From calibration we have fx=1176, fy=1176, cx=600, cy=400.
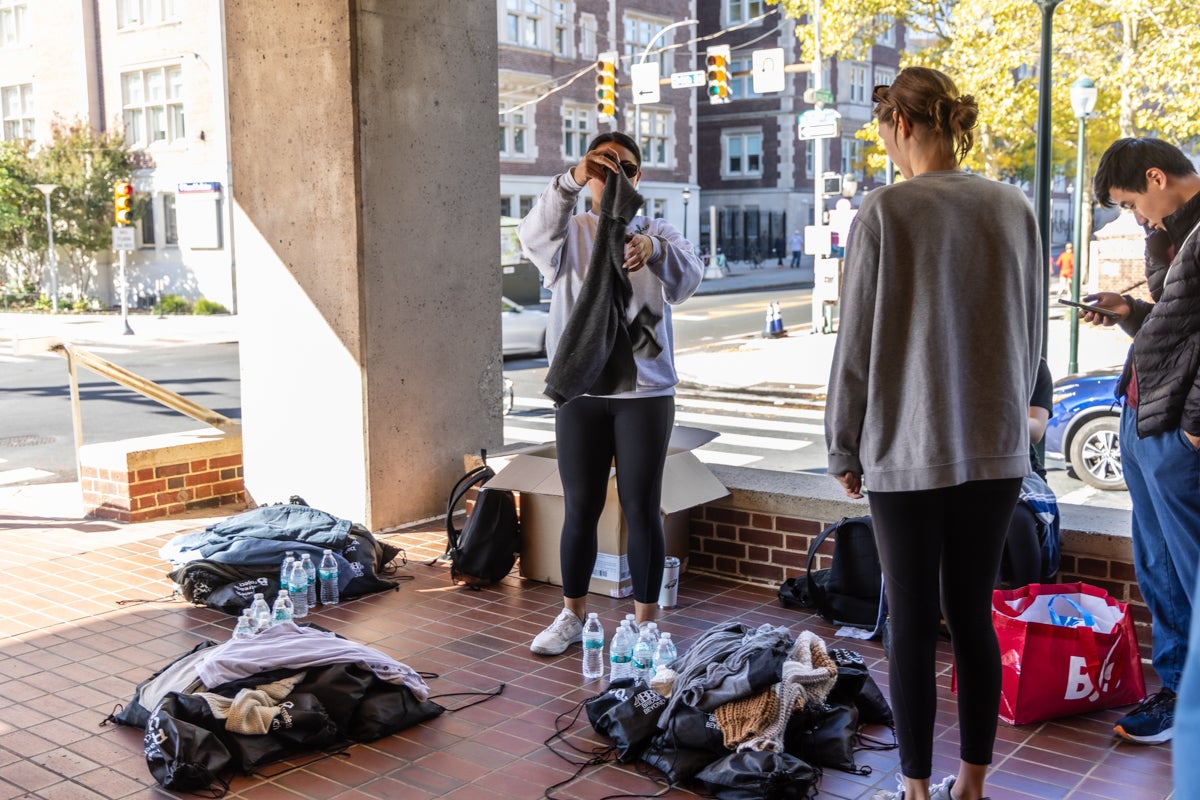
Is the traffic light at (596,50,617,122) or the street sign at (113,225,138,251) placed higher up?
the traffic light at (596,50,617,122)

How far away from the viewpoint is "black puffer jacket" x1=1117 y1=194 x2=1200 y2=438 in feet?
11.4

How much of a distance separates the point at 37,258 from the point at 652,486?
33526mm

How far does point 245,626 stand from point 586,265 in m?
1.91

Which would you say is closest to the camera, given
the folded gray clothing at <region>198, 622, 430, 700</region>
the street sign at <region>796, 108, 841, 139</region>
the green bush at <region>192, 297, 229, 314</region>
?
the folded gray clothing at <region>198, 622, 430, 700</region>

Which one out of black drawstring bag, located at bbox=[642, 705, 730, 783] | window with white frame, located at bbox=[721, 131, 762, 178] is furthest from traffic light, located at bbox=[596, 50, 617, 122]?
window with white frame, located at bbox=[721, 131, 762, 178]

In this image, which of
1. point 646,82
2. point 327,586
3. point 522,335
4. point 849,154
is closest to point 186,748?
point 327,586

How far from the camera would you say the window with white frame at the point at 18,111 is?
35.9m

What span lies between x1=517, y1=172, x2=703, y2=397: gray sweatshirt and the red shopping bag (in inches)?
56.6

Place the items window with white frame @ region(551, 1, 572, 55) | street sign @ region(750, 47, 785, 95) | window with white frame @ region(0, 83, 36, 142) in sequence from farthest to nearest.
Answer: window with white frame @ region(551, 1, 572, 55) → window with white frame @ region(0, 83, 36, 142) → street sign @ region(750, 47, 785, 95)

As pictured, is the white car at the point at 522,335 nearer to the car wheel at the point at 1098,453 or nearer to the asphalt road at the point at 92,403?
the asphalt road at the point at 92,403

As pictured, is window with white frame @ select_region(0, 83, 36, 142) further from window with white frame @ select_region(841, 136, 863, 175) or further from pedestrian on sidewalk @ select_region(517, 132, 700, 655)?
pedestrian on sidewalk @ select_region(517, 132, 700, 655)

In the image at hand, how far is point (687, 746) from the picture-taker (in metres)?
3.62

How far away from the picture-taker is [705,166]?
53.8m

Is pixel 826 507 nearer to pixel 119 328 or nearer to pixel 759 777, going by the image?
pixel 759 777
